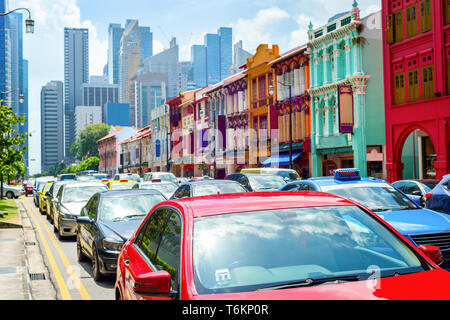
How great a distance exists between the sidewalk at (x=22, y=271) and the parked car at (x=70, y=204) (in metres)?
0.90

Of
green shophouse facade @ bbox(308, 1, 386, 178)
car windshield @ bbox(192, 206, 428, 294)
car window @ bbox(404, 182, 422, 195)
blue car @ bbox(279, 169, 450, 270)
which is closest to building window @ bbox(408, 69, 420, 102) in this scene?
green shophouse facade @ bbox(308, 1, 386, 178)

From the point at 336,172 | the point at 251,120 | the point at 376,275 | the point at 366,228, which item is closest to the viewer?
the point at 376,275

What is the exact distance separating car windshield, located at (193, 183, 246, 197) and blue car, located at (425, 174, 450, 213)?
506cm

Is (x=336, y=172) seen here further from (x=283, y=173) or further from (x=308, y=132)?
(x=308, y=132)

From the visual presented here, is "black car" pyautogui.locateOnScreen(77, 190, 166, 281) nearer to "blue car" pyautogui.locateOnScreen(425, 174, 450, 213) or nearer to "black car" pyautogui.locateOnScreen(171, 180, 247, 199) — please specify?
"black car" pyautogui.locateOnScreen(171, 180, 247, 199)

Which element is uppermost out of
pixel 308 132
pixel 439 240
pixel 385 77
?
pixel 385 77

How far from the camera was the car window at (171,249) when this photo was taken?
366 centimetres

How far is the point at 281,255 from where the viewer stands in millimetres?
3645

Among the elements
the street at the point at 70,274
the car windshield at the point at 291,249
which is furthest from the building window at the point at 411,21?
the car windshield at the point at 291,249

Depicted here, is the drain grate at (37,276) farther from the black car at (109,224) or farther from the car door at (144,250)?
the car door at (144,250)

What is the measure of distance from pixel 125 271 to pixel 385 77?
30.3 metres

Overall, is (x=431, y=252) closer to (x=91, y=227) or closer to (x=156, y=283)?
(x=156, y=283)
